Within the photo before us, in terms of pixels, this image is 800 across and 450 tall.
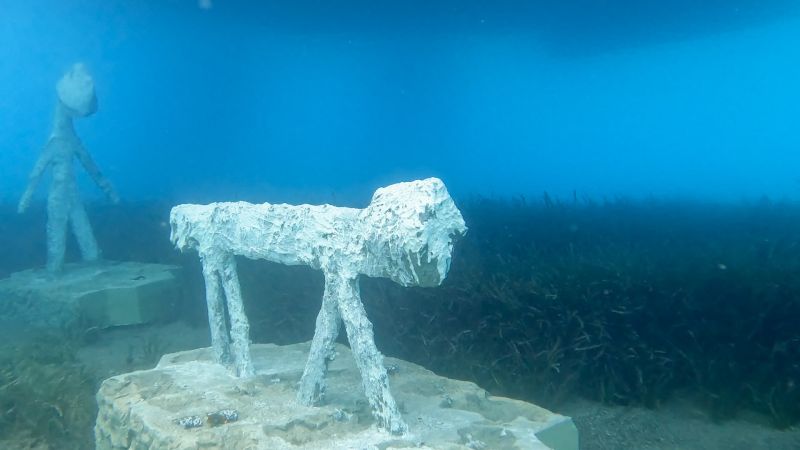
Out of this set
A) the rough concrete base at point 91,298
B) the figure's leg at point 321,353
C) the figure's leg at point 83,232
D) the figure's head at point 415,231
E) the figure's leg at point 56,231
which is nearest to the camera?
the figure's head at point 415,231

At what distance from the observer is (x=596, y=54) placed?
24.6m

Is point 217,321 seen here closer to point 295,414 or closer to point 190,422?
point 190,422

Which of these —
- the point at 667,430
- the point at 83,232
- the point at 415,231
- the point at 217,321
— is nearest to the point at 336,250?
the point at 415,231

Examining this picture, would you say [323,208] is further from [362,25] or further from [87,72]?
[362,25]

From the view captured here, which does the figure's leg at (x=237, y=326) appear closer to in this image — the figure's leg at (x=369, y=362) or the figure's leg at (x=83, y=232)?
the figure's leg at (x=369, y=362)

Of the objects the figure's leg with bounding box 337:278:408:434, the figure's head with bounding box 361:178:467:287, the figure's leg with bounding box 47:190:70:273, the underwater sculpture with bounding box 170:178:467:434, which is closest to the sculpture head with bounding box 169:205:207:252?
the underwater sculpture with bounding box 170:178:467:434

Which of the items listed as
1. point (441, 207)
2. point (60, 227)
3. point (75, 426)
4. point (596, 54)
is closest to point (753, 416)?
point (441, 207)

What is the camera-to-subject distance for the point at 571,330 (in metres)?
5.82

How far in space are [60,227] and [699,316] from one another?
952cm

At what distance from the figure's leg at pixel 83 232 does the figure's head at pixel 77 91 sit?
1.59 m

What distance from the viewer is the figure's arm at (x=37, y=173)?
944 centimetres

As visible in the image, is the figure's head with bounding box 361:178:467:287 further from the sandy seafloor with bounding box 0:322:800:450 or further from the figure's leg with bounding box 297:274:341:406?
the sandy seafloor with bounding box 0:322:800:450

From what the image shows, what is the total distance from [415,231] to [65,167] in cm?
882

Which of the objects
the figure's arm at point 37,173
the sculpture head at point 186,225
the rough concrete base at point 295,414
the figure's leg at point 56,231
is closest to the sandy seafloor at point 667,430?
the rough concrete base at point 295,414
